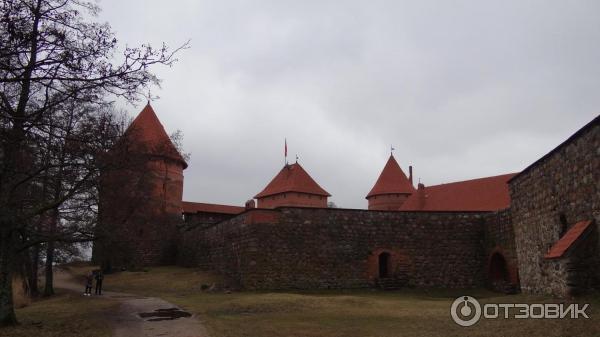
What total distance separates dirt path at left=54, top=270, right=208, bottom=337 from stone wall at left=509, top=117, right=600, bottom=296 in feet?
24.4

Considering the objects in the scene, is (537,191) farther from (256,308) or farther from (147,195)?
(147,195)

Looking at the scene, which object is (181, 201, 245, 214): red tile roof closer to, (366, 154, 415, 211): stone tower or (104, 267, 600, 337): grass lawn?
(366, 154, 415, 211): stone tower

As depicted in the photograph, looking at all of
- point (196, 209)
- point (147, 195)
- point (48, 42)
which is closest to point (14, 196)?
point (48, 42)

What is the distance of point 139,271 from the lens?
29.6 meters

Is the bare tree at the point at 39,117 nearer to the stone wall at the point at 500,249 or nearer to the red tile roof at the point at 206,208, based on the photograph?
the stone wall at the point at 500,249

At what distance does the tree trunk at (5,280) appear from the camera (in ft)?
35.7

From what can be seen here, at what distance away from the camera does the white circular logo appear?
938cm

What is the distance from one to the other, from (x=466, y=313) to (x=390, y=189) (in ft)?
128

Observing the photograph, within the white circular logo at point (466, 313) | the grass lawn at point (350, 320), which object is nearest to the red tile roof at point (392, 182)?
the grass lawn at point (350, 320)

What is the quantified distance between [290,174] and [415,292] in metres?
27.3

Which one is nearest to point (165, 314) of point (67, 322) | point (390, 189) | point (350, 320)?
point (67, 322)

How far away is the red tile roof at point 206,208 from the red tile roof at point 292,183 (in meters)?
3.72

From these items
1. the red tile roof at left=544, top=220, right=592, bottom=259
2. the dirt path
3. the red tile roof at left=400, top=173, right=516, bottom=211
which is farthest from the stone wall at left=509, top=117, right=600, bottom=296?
the red tile roof at left=400, top=173, right=516, bottom=211

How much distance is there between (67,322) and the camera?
11.8m
